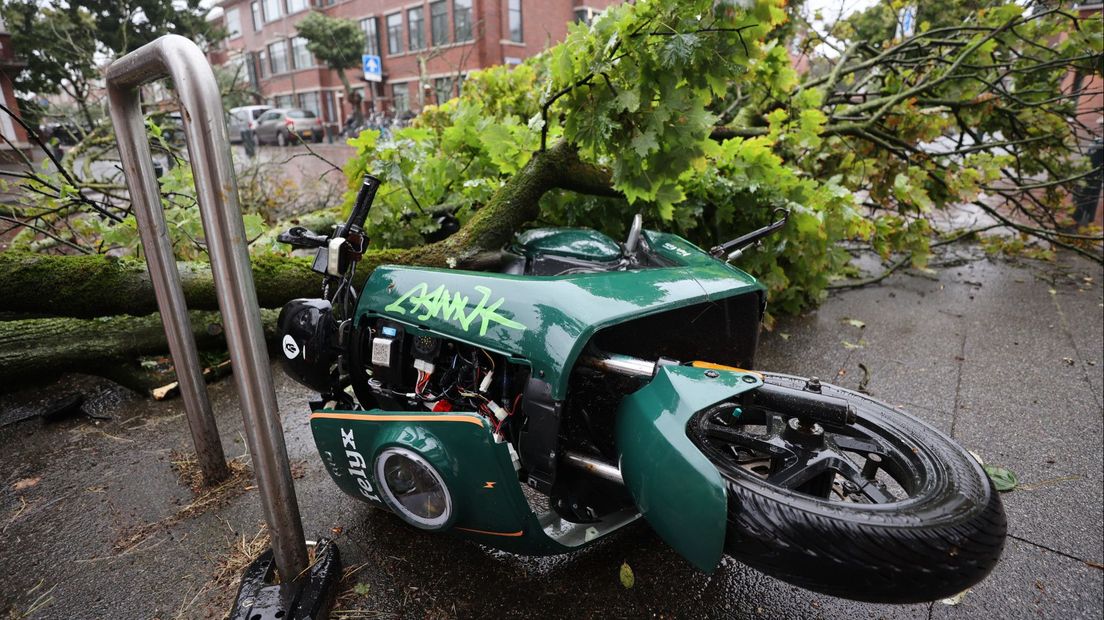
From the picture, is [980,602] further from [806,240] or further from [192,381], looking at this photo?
[192,381]

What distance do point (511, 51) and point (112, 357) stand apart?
28281mm

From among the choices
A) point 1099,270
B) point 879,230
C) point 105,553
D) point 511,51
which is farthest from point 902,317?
point 511,51

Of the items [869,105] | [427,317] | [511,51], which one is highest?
[511,51]

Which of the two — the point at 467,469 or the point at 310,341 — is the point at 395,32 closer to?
the point at 310,341

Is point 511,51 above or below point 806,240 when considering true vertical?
Answer: above

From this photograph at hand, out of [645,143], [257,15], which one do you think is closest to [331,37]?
[257,15]

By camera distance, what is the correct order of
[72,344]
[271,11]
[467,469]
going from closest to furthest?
1. [467,469]
2. [72,344]
3. [271,11]

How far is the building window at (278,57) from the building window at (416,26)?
11418 mm

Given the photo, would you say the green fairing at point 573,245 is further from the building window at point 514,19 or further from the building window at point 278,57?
the building window at point 278,57

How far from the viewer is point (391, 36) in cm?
3106

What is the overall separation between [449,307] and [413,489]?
56 cm

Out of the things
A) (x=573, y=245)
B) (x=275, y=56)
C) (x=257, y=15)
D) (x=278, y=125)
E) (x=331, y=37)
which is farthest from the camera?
(x=275, y=56)

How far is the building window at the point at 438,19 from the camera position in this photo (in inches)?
1102

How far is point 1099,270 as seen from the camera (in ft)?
20.9
